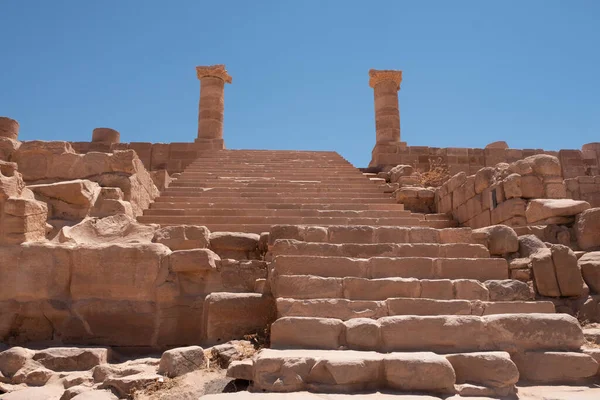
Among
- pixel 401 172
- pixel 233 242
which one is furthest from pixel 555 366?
pixel 401 172

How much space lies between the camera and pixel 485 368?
3842 mm

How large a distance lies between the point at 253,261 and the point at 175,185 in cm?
514

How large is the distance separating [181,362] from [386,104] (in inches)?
546

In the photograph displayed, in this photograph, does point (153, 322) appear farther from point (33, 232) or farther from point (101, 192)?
point (101, 192)

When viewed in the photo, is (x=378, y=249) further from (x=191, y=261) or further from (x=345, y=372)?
(x=345, y=372)

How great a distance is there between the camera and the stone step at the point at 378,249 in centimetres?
562

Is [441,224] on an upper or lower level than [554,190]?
lower

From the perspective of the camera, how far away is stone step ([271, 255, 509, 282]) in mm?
5219

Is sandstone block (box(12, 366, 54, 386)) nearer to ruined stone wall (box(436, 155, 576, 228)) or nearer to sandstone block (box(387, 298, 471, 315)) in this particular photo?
sandstone block (box(387, 298, 471, 315))

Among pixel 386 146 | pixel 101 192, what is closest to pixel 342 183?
pixel 386 146

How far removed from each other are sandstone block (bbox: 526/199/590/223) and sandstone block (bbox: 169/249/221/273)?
14.8ft

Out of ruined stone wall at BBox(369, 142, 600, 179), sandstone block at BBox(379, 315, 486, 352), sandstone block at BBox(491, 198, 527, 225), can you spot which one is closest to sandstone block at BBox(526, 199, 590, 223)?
sandstone block at BBox(491, 198, 527, 225)

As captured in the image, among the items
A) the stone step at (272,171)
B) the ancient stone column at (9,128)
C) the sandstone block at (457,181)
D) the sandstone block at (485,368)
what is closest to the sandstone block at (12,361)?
the sandstone block at (485,368)

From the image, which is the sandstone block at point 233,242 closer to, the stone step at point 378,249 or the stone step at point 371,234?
the stone step at point 371,234
